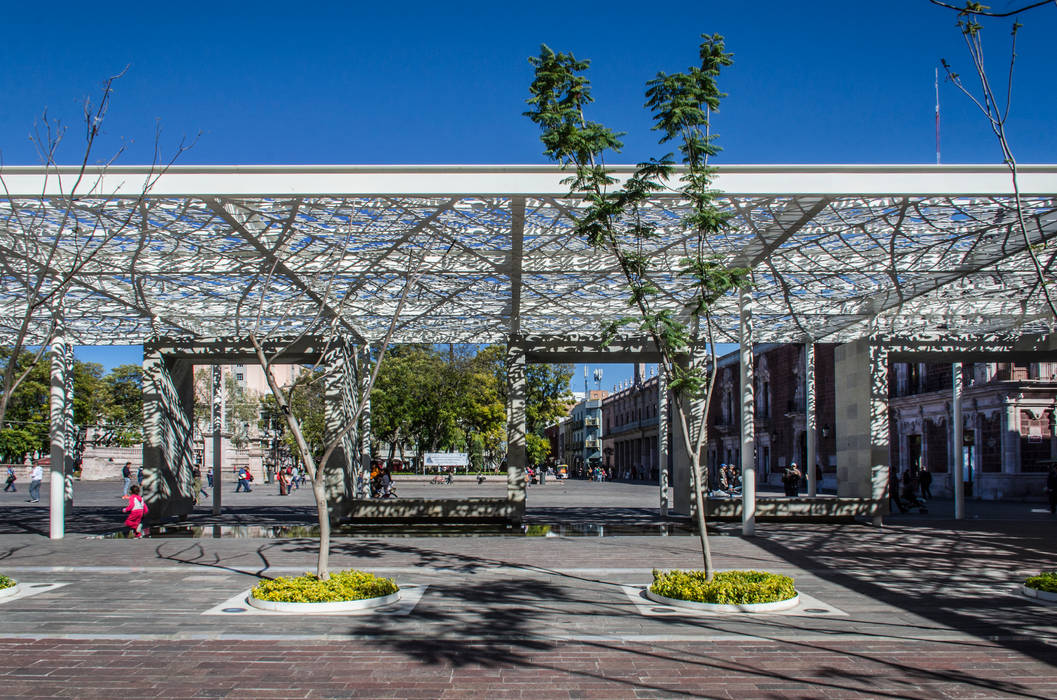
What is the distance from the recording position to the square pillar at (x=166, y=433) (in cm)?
2075

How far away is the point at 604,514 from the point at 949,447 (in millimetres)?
22515

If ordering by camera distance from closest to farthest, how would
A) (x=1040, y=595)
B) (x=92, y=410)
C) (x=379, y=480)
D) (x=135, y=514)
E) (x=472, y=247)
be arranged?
(x=1040, y=595) < (x=472, y=247) < (x=135, y=514) < (x=379, y=480) < (x=92, y=410)

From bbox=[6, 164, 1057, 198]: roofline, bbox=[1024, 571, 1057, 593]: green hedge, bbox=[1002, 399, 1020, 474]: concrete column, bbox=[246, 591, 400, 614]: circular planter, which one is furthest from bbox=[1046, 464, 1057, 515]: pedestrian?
bbox=[246, 591, 400, 614]: circular planter

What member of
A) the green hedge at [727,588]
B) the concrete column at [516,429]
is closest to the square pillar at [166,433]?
the concrete column at [516,429]

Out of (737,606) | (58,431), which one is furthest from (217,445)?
(737,606)

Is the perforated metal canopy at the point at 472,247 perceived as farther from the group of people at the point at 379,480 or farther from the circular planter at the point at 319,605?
the group of people at the point at 379,480

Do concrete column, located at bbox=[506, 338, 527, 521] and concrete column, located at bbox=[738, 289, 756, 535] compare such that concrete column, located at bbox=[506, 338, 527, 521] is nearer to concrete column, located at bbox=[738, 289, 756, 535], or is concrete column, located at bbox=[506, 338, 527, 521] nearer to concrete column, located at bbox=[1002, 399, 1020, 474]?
concrete column, located at bbox=[738, 289, 756, 535]

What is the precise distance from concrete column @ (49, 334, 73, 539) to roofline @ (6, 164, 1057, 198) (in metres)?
6.29

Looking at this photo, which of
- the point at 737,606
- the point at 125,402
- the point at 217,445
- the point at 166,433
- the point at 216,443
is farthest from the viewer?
the point at 125,402

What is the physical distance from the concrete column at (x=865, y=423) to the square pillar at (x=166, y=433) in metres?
17.9

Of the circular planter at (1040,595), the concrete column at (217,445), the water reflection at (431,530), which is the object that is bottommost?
the water reflection at (431,530)

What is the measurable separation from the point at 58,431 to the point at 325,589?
11446 mm

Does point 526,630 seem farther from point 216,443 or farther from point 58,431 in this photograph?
point 216,443

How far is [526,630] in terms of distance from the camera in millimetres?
8336
